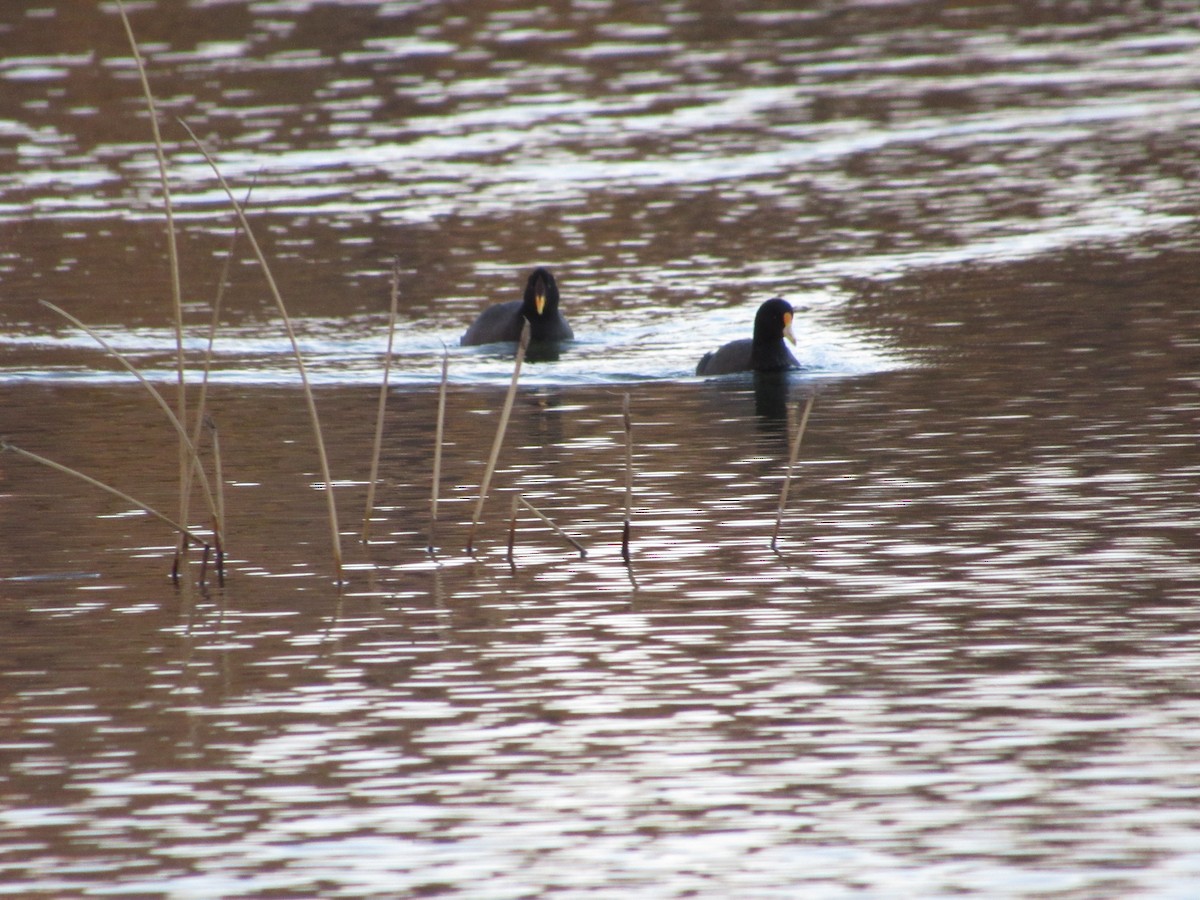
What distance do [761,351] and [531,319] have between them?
86.9 inches

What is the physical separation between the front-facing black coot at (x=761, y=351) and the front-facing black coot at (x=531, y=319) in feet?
5.30

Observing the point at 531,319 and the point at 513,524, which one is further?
the point at 531,319

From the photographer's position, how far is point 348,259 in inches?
887

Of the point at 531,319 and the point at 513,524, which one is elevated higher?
the point at 531,319

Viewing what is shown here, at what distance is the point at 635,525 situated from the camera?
1171 cm

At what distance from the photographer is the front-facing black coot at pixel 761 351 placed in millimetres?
17609

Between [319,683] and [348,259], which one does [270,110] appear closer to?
[348,259]

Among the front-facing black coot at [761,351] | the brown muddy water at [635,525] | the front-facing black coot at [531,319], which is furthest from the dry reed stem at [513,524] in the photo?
the front-facing black coot at [531,319]

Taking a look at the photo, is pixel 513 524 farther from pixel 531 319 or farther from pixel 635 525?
pixel 531 319

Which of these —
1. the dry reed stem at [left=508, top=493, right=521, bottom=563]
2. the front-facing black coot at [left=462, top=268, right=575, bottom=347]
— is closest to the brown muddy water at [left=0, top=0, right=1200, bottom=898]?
the dry reed stem at [left=508, top=493, right=521, bottom=563]

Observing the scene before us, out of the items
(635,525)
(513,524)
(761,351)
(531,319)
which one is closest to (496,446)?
(513,524)

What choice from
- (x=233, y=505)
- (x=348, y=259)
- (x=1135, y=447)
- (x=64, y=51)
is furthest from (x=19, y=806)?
(x=64, y=51)

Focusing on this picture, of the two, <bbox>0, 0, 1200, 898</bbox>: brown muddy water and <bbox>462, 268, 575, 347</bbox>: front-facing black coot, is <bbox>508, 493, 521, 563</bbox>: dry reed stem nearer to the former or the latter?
<bbox>0, 0, 1200, 898</bbox>: brown muddy water

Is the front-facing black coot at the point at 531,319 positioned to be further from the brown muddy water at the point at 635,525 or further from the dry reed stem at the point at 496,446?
the dry reed stem at the point at 496,446
